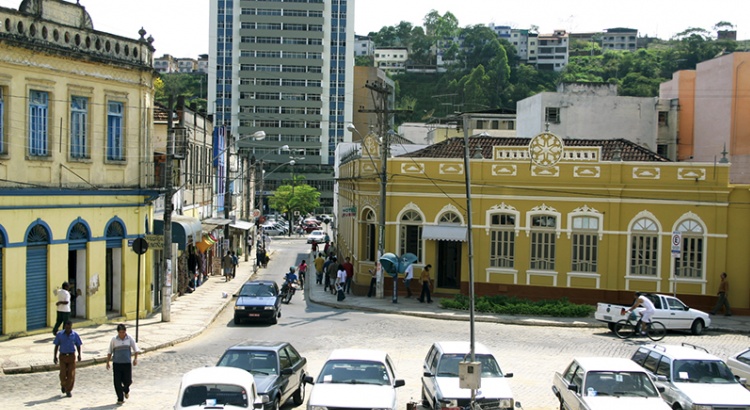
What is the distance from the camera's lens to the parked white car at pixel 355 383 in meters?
14.4

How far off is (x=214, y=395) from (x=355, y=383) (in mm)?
2947

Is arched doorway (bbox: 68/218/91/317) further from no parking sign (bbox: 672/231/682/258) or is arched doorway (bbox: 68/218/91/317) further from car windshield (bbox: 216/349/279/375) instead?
no parking sign (bbox: 672/231/682/258)

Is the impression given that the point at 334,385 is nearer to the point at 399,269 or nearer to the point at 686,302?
the point at 399,269

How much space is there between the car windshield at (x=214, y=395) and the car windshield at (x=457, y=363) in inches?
181

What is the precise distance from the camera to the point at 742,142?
53562mm

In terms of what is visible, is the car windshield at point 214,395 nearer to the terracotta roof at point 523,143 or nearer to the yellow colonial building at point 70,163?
the yellow colonial building at point 70,163

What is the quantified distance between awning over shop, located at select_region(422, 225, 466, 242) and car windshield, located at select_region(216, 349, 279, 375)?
20135 millimetres

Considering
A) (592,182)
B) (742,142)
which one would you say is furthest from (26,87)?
(742,142)

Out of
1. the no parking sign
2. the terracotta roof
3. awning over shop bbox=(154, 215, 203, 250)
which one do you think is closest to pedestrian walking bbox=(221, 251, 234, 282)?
awning over shop bbox=(154, 215, 203, 250)

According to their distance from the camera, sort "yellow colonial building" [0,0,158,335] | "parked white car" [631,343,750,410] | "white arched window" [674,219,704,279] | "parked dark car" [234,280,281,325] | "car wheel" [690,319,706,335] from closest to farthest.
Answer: "parked white car" [631,343,750,410] → "yellow colonial building" [0,0,158,335] → "car wheel" [690,319,706,335] → "parked dark car" [234,280,281,325] → "white arched window" [674,219,704,279]

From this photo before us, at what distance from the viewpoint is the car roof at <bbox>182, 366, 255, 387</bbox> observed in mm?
13641

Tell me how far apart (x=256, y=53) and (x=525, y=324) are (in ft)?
359

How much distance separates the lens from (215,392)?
44.4 feet

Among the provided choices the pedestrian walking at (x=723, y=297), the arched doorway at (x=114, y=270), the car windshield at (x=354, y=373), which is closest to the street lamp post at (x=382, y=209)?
the arched doorway at (x=114, y=270)
